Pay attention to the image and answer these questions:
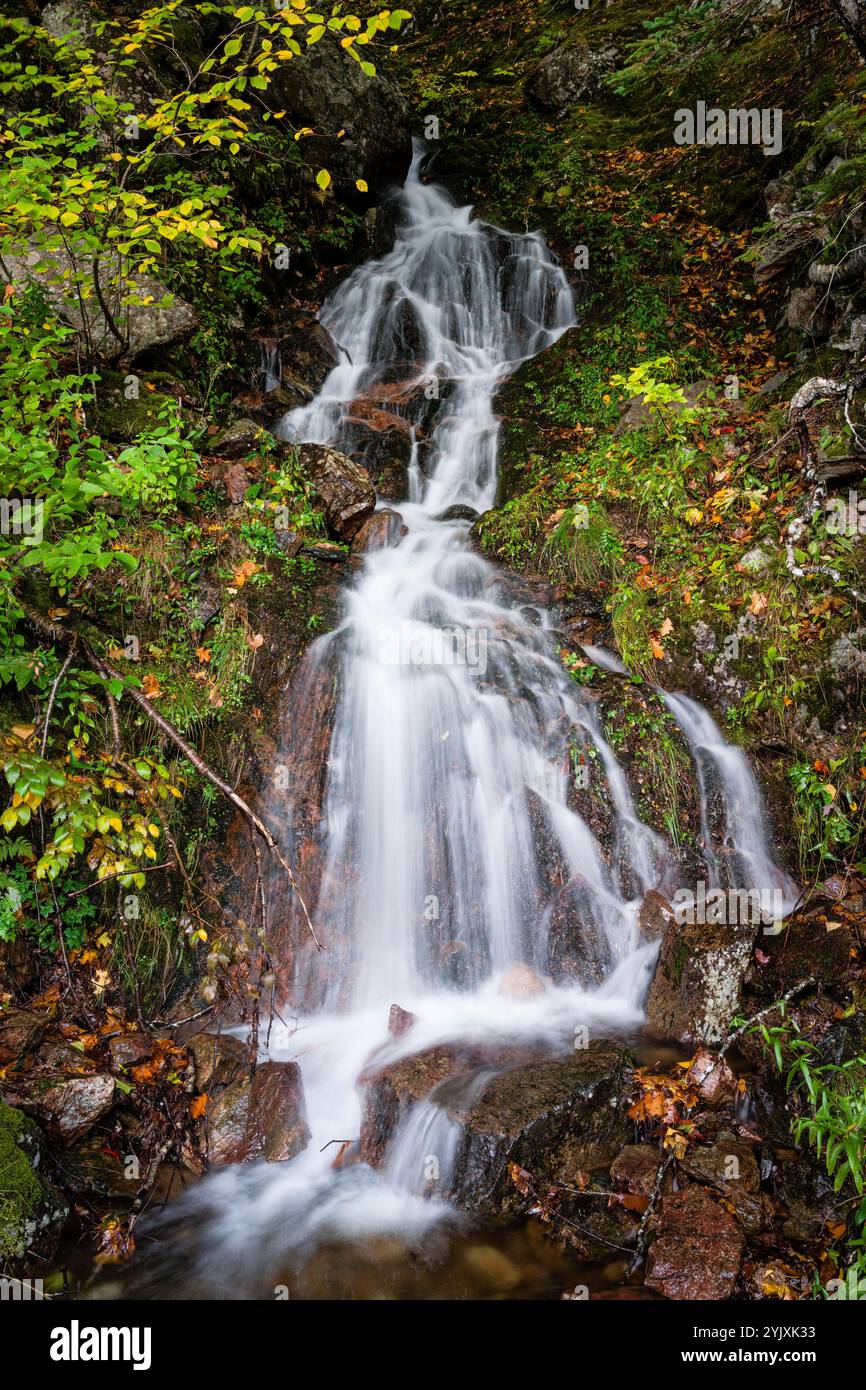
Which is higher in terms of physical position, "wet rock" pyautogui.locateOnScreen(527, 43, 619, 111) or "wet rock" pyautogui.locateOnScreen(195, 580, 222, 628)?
"wet rock" pyautogui.locateOnScreen(527, 43, 619, 111)

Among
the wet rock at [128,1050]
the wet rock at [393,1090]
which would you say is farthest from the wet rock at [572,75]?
the wet rock at [128,1050]

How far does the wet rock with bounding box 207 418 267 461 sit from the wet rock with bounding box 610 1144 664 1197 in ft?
21.7

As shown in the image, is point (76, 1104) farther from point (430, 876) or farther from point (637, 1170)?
point (637, 1170)

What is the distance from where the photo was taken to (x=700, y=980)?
4574mm

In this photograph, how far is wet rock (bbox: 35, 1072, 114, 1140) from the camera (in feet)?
12.1

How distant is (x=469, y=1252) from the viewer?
11.5 ft

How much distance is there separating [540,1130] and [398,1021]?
4.37ft

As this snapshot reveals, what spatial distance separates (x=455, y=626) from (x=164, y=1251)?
4998 millimetres

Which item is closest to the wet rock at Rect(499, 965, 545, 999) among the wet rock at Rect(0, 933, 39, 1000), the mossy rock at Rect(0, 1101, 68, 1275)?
the mossy rock at Rect(0, 1101, 68, 1275)

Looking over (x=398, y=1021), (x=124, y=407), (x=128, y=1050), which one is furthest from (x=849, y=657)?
(x=124, y=407)

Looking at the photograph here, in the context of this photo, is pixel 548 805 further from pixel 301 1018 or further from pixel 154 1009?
pixel 154 1009

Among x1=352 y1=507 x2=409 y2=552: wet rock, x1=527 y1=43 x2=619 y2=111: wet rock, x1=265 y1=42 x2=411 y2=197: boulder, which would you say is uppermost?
x1=527 y1=43 x2=619 y2=111: wet rock

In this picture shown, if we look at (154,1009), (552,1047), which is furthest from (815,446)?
(154,1009)

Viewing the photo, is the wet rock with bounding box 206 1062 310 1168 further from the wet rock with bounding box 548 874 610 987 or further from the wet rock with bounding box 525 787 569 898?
the wet rock with bounding box 525 787 569 898
